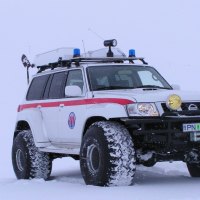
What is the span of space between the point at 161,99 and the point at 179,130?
0.44 meters

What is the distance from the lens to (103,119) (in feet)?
25.2

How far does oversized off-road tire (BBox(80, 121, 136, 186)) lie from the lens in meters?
6.98

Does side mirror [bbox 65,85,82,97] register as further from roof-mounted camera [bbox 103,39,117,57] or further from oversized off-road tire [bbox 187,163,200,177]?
oversized off-road tire [bbox 187,163,200,177]

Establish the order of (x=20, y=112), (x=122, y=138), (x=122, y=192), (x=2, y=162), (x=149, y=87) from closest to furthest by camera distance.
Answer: (x=122, y=192)
(x=122, y=138)
(x=149, y=87)
(x=20, y=112)
(x=2, y=162)

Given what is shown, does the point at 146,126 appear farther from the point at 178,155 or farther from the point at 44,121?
the point at 44,121

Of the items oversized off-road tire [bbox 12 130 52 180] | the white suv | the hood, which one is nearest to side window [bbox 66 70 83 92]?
the white suv

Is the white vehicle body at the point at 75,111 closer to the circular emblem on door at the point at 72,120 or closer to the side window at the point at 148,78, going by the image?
the circular emblem on door at the point at 72,120

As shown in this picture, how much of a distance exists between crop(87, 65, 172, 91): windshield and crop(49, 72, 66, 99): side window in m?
0.66

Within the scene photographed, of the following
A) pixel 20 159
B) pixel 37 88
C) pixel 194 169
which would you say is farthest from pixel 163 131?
pixel 20 159

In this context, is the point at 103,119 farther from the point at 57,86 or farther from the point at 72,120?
the point at 57,86

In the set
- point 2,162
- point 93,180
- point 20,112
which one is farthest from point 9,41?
point 93,180

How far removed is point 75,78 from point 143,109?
201 centimetres

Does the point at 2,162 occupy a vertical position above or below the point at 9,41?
below

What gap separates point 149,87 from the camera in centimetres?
828
